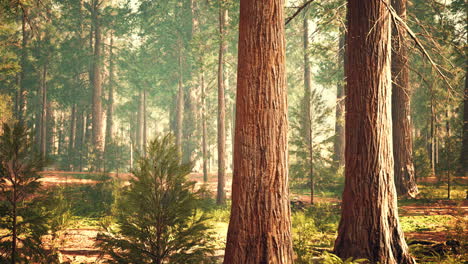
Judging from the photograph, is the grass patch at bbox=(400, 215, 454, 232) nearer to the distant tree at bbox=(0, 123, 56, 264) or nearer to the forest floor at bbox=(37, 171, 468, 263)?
the forest floor at bbox=(37, 171, 468, 263)

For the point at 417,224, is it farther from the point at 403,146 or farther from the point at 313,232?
the point at 403,146

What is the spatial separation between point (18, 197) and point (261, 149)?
3932 mm

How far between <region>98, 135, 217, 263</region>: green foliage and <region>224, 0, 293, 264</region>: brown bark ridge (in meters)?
0.74

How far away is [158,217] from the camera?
527 centimetres

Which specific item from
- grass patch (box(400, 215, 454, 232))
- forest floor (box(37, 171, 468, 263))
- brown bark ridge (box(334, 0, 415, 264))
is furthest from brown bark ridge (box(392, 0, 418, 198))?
brown bark ridge (box(334, 0, 415, 264))

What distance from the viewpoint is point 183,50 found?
31891 millimetres

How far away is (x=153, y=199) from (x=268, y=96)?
7.82ft

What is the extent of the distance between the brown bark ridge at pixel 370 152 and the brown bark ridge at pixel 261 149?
5.42 ft

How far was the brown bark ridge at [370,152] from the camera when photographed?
5.79 metres

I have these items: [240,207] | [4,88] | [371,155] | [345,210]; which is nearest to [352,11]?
[371,155]

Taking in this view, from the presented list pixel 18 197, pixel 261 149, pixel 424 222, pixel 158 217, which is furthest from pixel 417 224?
pixel 18 197

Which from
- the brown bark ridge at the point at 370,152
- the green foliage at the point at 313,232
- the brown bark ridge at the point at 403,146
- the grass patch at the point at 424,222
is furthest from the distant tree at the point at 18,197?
the brown bark ridge at the point at 403,146

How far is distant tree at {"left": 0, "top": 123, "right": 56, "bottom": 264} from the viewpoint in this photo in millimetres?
5305

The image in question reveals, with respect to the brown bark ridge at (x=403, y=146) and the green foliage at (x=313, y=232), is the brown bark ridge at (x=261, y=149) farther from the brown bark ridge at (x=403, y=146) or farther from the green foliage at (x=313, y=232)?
the brown bark ridge at (x=403, y=146)
